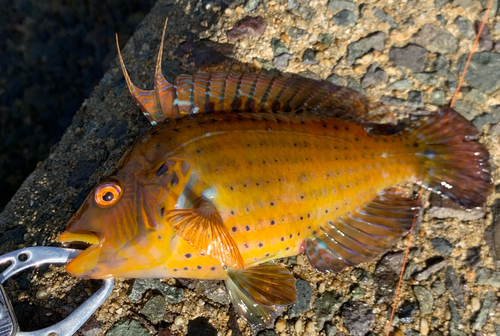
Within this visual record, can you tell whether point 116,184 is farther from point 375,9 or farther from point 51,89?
point 51,89

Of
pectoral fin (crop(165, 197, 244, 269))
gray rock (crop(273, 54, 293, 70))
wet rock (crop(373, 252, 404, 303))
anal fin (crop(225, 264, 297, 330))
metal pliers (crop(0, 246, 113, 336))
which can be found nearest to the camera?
pectoral fin (crop(165, 197, 244, 269))

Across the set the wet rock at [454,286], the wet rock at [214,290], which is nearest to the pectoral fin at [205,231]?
the wet rock at [214,290]

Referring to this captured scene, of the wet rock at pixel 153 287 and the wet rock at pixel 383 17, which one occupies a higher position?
the wet rock at pixel 383 17

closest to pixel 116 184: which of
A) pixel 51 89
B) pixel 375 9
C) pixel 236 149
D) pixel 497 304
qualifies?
pixel 236 149

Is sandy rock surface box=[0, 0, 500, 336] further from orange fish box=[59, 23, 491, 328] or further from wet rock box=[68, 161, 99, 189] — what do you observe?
orange fish box=[59, 23, 491, 328]

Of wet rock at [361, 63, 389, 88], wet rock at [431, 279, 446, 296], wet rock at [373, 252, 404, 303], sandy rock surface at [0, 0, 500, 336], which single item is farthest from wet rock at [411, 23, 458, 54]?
wet rock at [431, 279, 446, 296]

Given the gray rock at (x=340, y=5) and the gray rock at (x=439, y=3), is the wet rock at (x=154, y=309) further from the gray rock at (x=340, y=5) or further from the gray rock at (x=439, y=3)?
the gray rock at (x=439, y=3)

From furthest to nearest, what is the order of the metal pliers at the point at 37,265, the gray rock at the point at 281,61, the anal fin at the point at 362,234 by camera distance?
the gray rock at the point at 281,61, the anal fin at the point at 362,234, the metal pliers at the point at 37,265

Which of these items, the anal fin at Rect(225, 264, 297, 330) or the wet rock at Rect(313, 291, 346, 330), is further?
the wet rock at Rect(313, 291, 346, 330)
